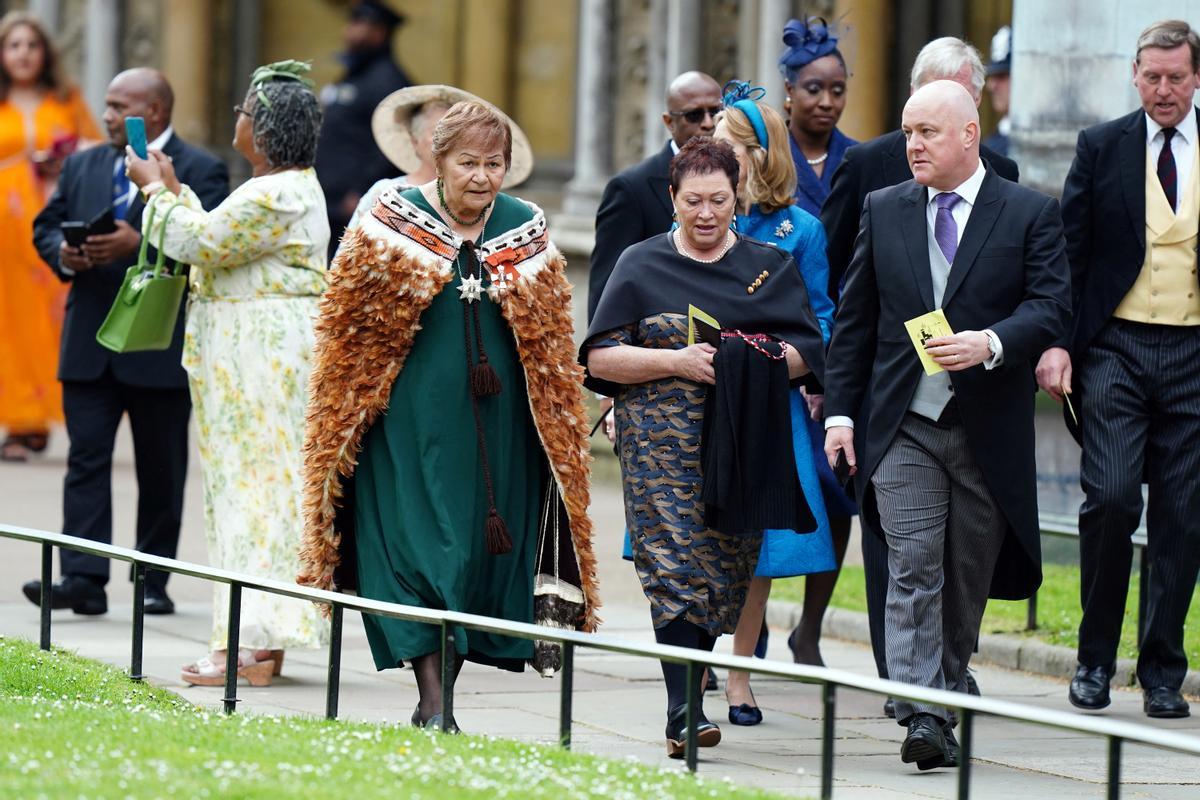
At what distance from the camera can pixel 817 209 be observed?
8875 millimetres

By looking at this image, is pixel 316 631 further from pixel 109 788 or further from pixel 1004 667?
pixel 109 788

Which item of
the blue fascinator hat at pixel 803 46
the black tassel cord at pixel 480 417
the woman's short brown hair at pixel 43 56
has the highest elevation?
the woman's short brown hair at pixel 43 56

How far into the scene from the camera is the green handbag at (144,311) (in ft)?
29.6

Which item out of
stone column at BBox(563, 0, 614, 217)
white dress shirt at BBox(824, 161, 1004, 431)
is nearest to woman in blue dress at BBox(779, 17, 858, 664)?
white dress shirt at BBox(824, 161, 1004, 431)

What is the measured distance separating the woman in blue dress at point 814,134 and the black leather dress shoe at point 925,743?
192cm

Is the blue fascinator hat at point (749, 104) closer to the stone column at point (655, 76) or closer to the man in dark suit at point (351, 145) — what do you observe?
the man in dark suit at point (351, 145)

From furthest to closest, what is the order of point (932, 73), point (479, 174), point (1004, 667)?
point (1004, 667) → point (932, 73) → point (479, 174)

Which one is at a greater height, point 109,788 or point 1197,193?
point 1197,193

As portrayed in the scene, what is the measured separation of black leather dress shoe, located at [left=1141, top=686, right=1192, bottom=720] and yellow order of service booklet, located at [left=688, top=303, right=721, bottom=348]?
2.03 metres

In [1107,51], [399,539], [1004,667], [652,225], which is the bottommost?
[1004,667]

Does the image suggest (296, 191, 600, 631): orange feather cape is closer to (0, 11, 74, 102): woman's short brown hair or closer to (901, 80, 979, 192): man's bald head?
(901, 80, 979, 192): man's bald head

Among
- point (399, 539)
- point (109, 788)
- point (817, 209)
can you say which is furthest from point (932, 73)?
point (109, 788)

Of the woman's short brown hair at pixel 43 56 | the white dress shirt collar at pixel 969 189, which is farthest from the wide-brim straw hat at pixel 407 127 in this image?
the woman's short brown hair at pixel 43 56

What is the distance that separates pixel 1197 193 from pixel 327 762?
4.08 meters
